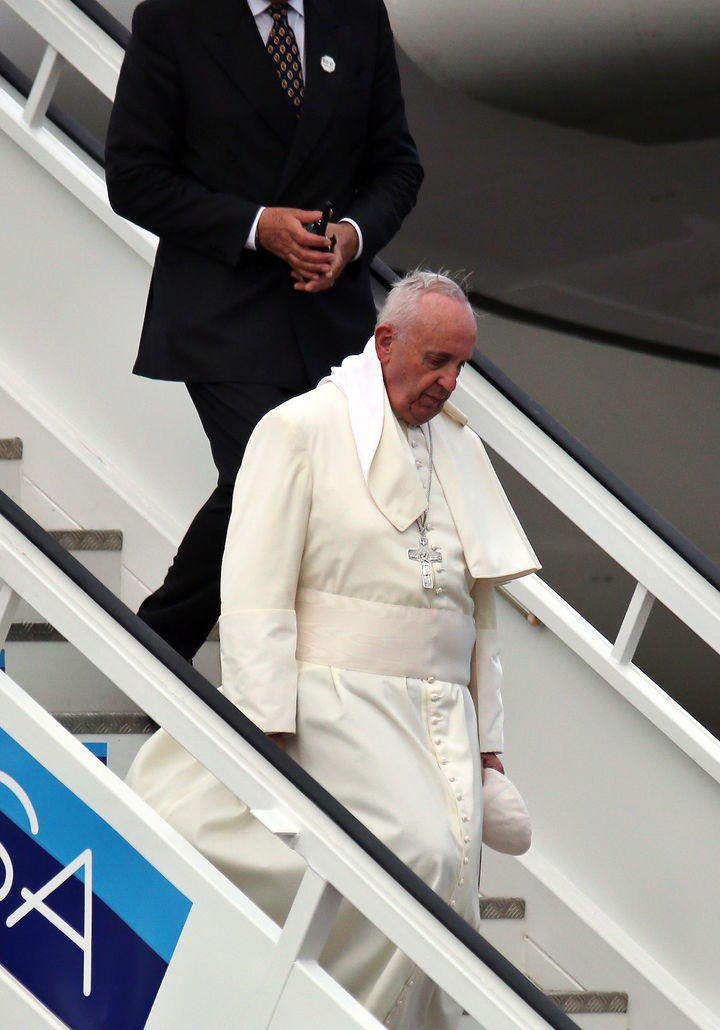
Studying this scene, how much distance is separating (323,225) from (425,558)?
620 millimetres

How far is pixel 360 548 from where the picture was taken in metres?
2.33

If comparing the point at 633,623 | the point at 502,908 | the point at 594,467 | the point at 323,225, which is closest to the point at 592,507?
the point at 594,467

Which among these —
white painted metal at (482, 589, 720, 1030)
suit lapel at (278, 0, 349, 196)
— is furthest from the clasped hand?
white painted metal at (482, 589, 720, 1030)

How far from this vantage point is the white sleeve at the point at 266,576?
7.27ft

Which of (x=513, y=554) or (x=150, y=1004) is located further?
(x=513, y=554)

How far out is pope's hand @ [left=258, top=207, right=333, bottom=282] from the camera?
2646 mm

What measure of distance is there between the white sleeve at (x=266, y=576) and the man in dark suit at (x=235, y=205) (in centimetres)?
38

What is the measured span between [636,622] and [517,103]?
2.01 m

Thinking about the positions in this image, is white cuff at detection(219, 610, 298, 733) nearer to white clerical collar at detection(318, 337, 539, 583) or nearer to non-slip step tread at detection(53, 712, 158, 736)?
white clerical collar at detection(318, 337, 539, 583)

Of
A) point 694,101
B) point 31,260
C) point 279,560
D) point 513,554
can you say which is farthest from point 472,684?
point 694,101

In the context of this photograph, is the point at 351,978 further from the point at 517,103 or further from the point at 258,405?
the point at 517,103

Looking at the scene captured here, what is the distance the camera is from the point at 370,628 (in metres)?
2.32

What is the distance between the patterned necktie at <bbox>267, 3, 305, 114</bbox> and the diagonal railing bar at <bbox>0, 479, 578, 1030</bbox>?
108 centimetres

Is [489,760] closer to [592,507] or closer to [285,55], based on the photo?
[592,507]
